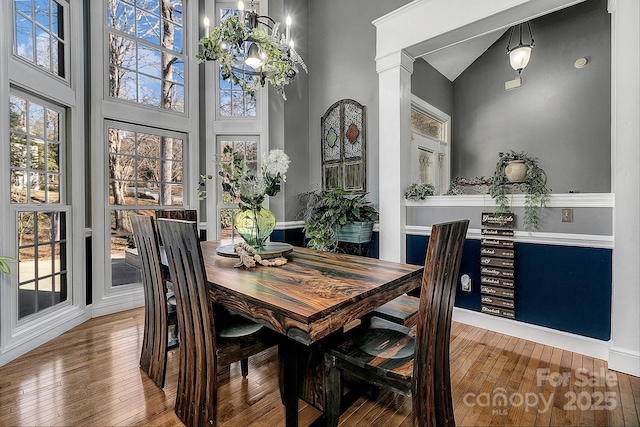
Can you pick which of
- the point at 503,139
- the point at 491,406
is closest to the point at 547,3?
the point at 503,139

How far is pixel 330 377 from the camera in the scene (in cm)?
150

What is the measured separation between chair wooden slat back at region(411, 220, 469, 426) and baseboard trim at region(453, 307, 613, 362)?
166cm

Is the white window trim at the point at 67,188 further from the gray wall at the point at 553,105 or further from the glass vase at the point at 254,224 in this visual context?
the gray wall at the point at 553,105

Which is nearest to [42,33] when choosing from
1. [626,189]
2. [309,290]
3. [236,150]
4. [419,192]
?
[236,150]

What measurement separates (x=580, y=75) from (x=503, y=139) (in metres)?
1.07

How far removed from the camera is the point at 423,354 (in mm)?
1226

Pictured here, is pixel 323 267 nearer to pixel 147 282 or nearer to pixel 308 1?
pixel 147 282

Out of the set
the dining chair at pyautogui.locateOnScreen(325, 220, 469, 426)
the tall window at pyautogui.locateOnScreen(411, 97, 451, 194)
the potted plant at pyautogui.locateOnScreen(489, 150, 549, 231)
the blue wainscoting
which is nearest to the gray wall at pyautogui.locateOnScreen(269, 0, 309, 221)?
the tall window at pyautogui.locateOnScreen(411, 97, 451, 194)

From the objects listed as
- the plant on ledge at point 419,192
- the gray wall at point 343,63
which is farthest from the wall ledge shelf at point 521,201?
the gray wall at point 343,63

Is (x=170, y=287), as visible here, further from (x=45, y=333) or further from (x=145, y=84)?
(x=145, y=84)

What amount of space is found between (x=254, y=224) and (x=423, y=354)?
1.27m

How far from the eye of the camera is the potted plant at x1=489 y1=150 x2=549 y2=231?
8.21ft

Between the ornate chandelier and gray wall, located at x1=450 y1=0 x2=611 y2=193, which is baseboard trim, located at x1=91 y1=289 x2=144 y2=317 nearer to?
the ornate chandelier

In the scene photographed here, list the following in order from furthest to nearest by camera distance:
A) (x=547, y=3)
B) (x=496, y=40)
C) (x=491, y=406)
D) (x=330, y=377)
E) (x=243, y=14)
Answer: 1. (x=496, y=40)
2. (x=547, y=3)
3. (x=243, y=14)
4. (x=491, y=406)
5. (x=330, y=377)
